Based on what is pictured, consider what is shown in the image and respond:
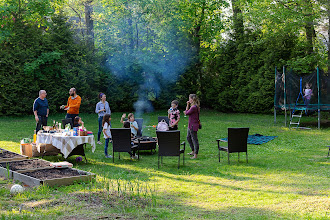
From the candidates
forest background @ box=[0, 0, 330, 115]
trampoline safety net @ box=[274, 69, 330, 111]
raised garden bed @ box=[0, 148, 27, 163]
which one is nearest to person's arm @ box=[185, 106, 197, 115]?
raised garden bed @ box=[0, 148, 27, 163]

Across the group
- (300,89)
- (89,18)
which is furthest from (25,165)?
(89,18)

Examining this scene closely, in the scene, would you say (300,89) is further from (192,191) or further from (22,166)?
(22,166)

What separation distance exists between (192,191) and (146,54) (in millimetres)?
18097

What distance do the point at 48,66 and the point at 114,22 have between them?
5050mm

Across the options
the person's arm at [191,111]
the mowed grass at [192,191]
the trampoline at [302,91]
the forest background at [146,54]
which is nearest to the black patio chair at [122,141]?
the mowed grass at [192,191]

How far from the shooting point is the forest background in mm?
20844

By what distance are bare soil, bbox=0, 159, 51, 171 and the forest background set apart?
13.2 m

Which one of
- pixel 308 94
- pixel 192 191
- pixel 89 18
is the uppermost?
pixel 89 18

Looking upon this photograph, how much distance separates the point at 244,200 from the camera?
5.79 m

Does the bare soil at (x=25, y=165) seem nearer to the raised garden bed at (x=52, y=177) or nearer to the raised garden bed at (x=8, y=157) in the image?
the raised garden bed at (x=8, y=157)

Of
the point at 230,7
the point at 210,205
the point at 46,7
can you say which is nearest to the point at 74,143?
the point at 210,205

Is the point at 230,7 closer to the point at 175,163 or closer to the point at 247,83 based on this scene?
the point at 247,83

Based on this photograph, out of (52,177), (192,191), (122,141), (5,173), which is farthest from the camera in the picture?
(122,141)

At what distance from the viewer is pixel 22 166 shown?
7.78 metres
